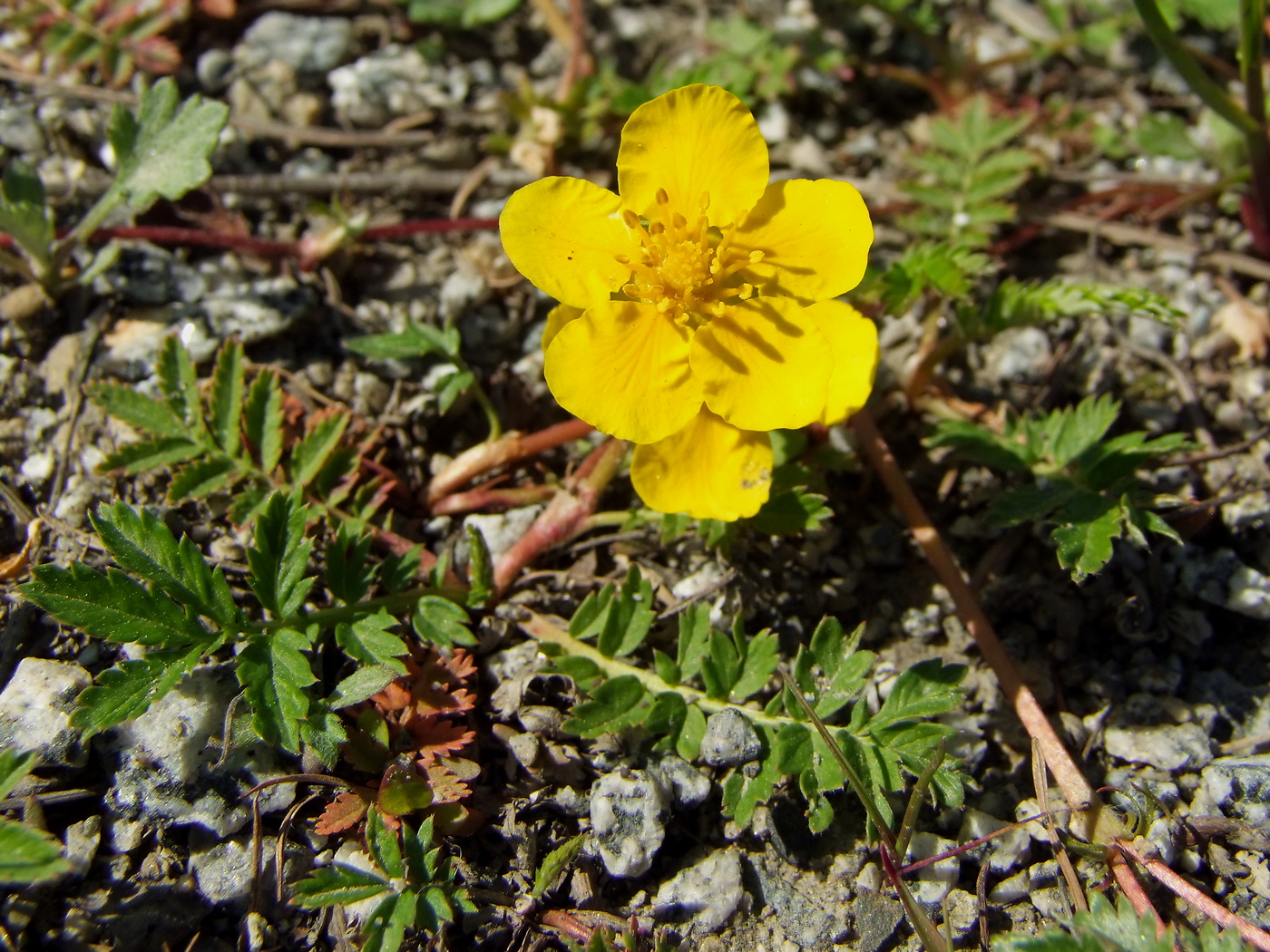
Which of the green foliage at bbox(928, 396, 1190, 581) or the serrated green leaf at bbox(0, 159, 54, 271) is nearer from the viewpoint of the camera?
the green foliage at bbox(928, 396, 1190, 581)

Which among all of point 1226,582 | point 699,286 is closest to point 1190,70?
point 1226,582

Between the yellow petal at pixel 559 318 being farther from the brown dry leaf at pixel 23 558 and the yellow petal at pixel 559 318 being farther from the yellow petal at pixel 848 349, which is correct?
the brown dry leaf at pixel 23 558

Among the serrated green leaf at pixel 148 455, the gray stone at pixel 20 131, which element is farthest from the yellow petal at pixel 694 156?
the gray stone at pixel 20 131

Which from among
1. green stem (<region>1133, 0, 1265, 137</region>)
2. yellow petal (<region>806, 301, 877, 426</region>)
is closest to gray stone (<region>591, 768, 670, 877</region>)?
yellow petal (<region>806, 301, 877, 426</region>)

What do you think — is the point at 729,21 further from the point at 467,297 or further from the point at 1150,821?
the point at 1150,821

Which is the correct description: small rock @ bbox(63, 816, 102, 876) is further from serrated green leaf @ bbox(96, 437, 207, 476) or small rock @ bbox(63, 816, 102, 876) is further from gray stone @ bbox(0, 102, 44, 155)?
gray stone @ bbox(0, 102, 44, 155)

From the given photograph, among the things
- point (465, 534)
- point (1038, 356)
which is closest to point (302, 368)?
point (465, 534)
